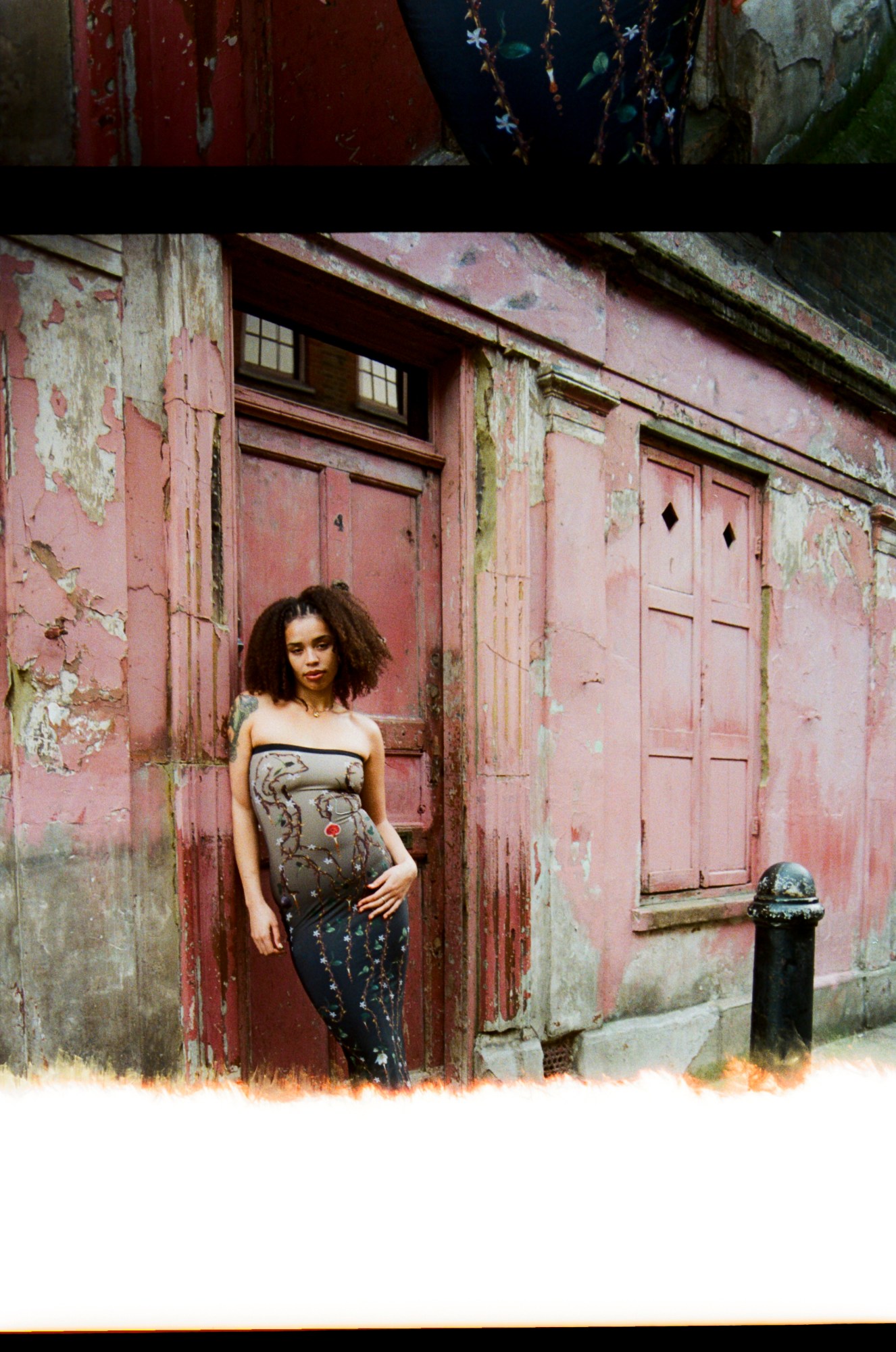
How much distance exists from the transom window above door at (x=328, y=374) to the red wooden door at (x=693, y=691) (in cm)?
94

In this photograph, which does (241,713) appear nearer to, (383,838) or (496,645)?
(383,838)

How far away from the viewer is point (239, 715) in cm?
237

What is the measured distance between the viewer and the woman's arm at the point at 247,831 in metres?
2.33

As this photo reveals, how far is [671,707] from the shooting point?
11.1ft

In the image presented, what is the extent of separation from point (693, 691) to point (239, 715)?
1766 mm

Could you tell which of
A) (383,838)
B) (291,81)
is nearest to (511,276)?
(291,81)

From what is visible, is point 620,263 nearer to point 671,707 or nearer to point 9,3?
point 671,707

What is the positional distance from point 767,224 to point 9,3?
5.73 feet

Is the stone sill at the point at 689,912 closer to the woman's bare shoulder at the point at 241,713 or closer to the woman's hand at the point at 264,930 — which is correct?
the woman's hand at the point at 264,930

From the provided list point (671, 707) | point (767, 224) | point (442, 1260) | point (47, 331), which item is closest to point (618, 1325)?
point (442, 1260)

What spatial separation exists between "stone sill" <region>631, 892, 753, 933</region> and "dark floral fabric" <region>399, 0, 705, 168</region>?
2.32 metres

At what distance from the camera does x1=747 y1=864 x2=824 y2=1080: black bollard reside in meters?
2.63

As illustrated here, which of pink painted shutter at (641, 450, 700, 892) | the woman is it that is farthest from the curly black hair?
pink painted shutter at (641, 450, 700, 892)

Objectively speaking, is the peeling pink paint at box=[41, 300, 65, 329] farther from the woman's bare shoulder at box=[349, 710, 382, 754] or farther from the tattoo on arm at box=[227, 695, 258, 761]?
the woman's bare shoulder at box=[349, 710, 382, 754]
